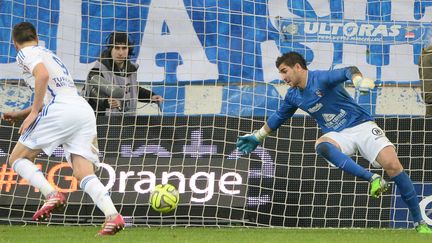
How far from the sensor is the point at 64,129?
30.2ft

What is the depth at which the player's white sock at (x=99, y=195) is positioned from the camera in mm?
8781

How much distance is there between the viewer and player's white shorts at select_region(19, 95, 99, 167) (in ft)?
30.2

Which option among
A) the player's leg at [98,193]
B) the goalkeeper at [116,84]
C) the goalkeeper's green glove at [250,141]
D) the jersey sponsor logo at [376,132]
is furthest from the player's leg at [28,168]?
the jersey sponsor logo at [376,132]

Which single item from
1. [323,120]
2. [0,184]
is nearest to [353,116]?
[323,120]

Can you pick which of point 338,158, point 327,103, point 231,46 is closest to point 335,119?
point 327,103

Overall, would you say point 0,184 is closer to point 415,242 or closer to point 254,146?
point 254,146

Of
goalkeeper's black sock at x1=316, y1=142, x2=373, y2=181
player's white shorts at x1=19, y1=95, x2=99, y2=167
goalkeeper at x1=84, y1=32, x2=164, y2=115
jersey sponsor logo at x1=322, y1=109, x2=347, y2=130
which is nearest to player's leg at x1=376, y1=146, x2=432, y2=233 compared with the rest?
goalkeeper's black sock at x1=316, y1=142, x2=373, y2=181

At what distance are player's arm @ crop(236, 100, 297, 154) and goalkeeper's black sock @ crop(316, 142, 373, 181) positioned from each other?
0.66 metres

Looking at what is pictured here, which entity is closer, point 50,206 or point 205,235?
point 50,206

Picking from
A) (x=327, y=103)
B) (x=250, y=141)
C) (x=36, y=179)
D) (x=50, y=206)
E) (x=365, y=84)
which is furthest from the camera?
(x=250, y=141)

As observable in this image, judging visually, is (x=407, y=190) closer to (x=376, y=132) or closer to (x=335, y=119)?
(x=376, y=132)

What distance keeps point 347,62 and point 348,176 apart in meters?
2.87

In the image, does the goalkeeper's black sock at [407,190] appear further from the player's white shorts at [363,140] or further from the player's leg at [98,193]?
the player's leg at [98,193]

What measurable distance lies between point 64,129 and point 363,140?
3.20 m
